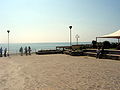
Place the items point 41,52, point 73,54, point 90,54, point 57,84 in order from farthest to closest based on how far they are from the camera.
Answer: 1. point 41,52
2. point 73,54
3. point 90,54
4. point 57,84

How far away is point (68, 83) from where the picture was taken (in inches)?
316

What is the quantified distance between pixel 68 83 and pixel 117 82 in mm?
2051

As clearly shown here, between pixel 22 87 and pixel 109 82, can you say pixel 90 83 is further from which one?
pixel 22 87

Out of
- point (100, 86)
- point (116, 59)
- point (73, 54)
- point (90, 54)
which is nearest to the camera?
point (100, 86)

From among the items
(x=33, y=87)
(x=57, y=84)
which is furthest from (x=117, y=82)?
(x=33, y=87)

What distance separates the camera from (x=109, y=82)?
26.2 ft

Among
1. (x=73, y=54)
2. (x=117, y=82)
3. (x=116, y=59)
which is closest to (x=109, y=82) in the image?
(x=117, y=82)

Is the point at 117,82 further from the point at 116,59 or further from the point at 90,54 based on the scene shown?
the point at 90,54

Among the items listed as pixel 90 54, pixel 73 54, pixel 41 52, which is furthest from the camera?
pixel 41 52

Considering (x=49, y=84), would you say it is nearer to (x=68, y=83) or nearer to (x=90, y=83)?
(x=68, y=83)

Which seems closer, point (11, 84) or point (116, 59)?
point (11, 84)

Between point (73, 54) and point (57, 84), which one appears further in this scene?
point (73, 54)

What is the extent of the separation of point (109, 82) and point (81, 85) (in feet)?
4.17

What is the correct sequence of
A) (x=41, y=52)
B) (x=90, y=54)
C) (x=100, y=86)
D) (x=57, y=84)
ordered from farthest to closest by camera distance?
(x=41, y=52) < (x=90, y=54) < (x=57, y=84) < (x=100, y=86)
